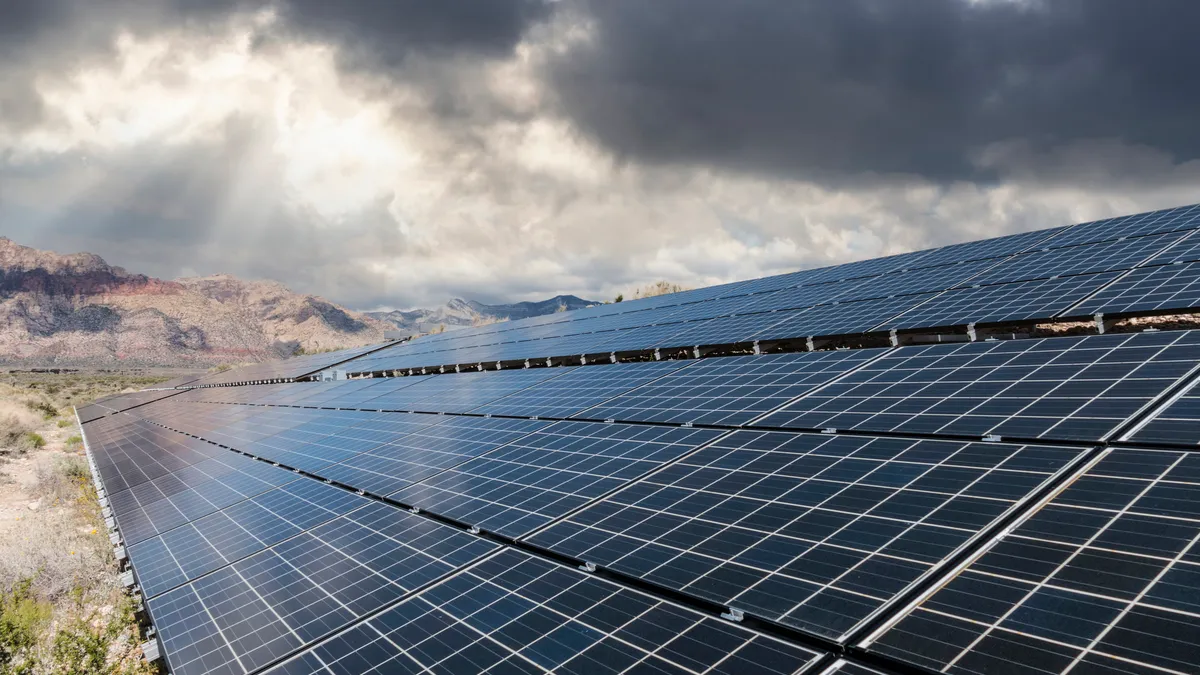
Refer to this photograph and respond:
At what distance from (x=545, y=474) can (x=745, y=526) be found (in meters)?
4.92

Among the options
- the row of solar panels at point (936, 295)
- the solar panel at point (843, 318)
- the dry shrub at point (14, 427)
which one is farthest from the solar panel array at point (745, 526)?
the dry shrub at point (14, 427)

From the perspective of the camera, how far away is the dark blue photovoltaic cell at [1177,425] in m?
8.14

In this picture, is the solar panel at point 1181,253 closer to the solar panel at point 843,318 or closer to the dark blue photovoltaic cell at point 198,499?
the solar panel at point 843,318

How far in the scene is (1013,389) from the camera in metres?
11.7

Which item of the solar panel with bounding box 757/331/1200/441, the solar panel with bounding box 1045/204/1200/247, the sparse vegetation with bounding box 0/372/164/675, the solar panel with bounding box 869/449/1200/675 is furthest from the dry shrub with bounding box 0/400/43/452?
the solar panel with bounding box 1045/204/1200/247

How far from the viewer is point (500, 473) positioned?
12.9 metres

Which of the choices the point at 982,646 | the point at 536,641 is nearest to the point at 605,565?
the point at 536,641

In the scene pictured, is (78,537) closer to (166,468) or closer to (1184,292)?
(166,468)

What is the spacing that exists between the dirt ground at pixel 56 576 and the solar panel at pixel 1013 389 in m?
12.4

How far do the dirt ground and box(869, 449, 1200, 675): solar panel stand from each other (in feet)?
36.6

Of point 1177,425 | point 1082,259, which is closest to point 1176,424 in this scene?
point 1177,425

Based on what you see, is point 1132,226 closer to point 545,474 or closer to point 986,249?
point 986,249

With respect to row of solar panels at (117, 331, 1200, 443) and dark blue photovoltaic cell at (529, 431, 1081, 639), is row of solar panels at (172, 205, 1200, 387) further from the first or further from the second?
dark blue photovoltaic cell at (529, 431, 1081, 639)

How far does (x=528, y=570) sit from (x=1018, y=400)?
8.36 m
